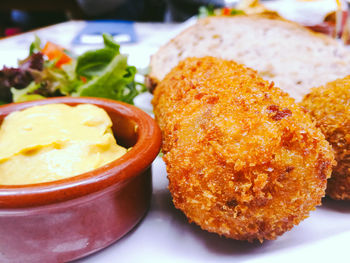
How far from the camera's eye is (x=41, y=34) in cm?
514

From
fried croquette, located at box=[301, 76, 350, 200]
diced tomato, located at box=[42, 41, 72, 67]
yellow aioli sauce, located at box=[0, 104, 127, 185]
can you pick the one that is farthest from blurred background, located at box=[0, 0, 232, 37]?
fried croquette, located at box=[301, 76, 350, 200]

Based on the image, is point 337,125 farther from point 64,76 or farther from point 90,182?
point 64,76

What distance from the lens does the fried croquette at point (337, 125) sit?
143 centimetres

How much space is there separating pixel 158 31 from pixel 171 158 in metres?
4.66

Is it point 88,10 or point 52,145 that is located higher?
point 52,145

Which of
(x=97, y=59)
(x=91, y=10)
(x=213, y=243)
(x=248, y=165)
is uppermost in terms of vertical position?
(x=248, y=165)

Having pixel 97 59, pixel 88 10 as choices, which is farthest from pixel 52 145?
pixel 88 10

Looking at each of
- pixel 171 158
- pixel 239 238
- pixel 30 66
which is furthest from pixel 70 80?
pixel 239 238

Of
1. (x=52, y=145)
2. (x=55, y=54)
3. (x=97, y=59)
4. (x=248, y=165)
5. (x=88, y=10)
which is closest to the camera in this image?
(x=248, y=165)

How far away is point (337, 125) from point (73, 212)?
115 centimetres

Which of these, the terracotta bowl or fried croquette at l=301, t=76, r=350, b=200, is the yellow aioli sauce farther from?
fried croquette at l=301, t=76, r=350, b=200

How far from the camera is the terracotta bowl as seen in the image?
44.0 inches

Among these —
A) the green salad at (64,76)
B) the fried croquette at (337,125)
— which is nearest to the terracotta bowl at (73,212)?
the fried croquette at (337,125)

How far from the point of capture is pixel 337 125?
1434 mm
